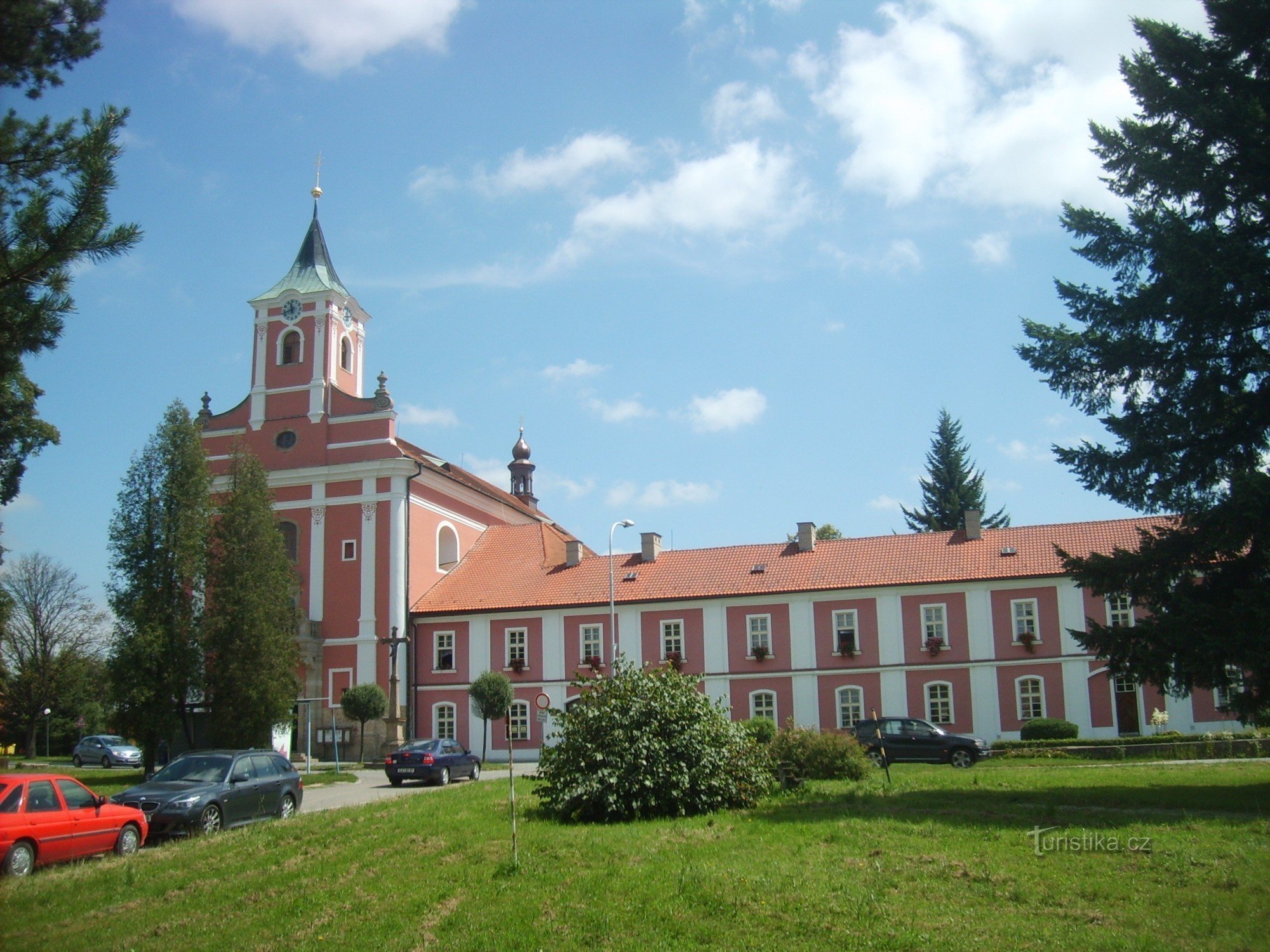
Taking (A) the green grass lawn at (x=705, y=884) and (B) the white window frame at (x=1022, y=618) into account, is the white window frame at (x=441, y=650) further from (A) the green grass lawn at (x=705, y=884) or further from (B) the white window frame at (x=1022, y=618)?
(A) the green grass lawn at (x=705, y=884)

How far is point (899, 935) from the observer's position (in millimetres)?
8977

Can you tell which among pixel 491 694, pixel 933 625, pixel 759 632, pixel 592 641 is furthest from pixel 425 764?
pixel 933 625

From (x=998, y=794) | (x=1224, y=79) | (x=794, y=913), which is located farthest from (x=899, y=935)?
(x=1224, y=79)

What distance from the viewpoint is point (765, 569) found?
41.8 metres

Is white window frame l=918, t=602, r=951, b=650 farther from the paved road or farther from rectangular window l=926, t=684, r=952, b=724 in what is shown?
the paved road

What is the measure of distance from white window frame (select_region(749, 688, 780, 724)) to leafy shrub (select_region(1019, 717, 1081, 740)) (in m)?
8.96

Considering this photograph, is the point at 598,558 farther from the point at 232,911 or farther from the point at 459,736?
the point at 232,911

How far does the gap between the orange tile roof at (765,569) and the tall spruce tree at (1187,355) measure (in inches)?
806

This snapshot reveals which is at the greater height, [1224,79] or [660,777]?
[1224,79]

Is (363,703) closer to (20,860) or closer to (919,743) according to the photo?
(919,743)

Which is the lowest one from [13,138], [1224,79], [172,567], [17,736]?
[17,736]

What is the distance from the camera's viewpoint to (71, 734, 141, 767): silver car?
44.7 metres

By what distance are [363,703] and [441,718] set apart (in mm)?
6234

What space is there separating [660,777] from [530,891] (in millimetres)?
4951
